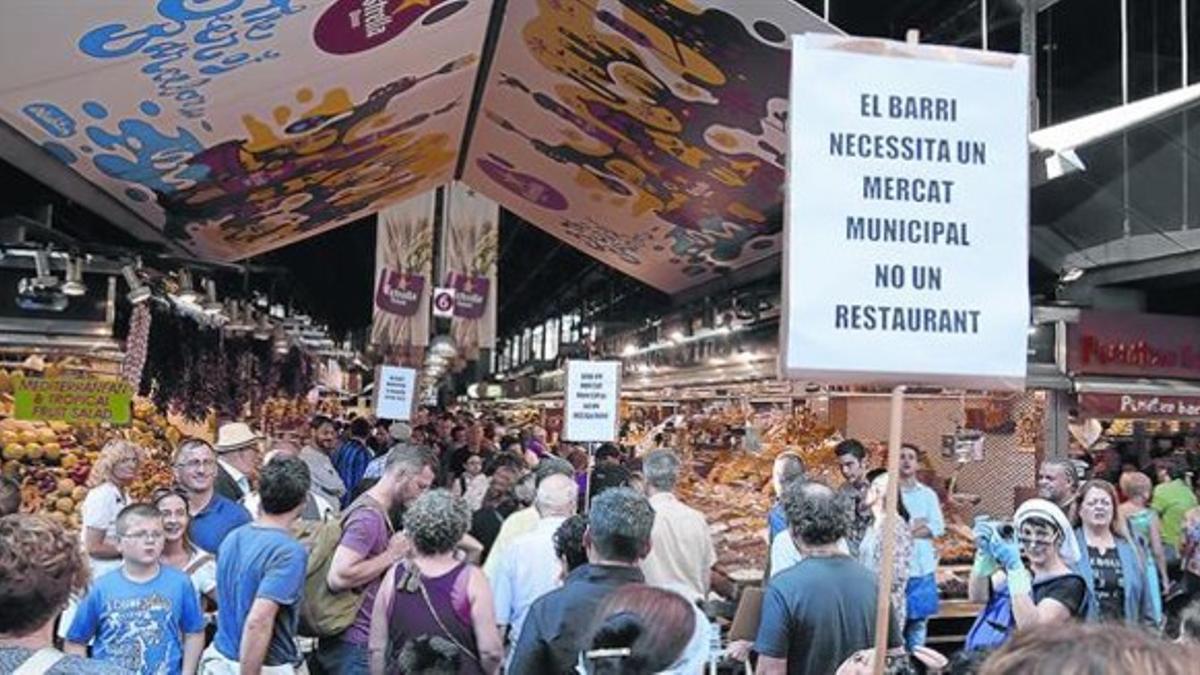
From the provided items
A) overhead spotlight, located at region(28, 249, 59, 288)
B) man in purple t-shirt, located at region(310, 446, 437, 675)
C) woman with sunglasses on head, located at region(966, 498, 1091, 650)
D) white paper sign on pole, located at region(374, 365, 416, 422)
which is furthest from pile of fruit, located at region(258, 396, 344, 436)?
woman with sunglasses on head, located at region(966, 498, 1091, 650)

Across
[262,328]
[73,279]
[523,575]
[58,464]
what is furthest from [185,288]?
[523,575]

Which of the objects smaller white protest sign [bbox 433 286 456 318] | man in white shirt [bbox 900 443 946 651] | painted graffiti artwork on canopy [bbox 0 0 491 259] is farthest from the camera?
smaller white protest sign [bbox 433 286 456 318]

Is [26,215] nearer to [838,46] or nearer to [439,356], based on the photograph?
[838,46]

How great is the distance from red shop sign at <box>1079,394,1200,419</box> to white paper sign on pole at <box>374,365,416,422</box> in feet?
22.0

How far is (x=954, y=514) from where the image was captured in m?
9.59

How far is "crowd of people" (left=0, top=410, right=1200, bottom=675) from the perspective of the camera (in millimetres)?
2564

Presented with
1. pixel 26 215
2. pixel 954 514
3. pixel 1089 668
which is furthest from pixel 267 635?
pixel 954 514

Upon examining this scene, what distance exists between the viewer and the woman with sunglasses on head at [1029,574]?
3.76 meters

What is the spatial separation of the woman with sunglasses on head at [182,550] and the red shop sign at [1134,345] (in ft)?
29.0

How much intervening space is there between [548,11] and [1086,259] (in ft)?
19.2

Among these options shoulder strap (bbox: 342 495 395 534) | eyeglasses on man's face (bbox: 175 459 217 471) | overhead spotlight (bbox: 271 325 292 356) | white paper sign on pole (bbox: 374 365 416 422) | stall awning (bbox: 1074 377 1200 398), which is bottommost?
shoulder strap (bbox: 342 495 395 534)

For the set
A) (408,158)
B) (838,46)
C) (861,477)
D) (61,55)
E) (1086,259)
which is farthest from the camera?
(408,158)

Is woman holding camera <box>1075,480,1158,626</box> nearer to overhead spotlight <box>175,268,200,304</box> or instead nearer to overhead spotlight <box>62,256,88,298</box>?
overhead spotlight <box>62,256,88,298</box>

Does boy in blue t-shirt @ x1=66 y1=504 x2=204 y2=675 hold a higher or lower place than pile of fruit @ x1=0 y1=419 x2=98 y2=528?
lower
